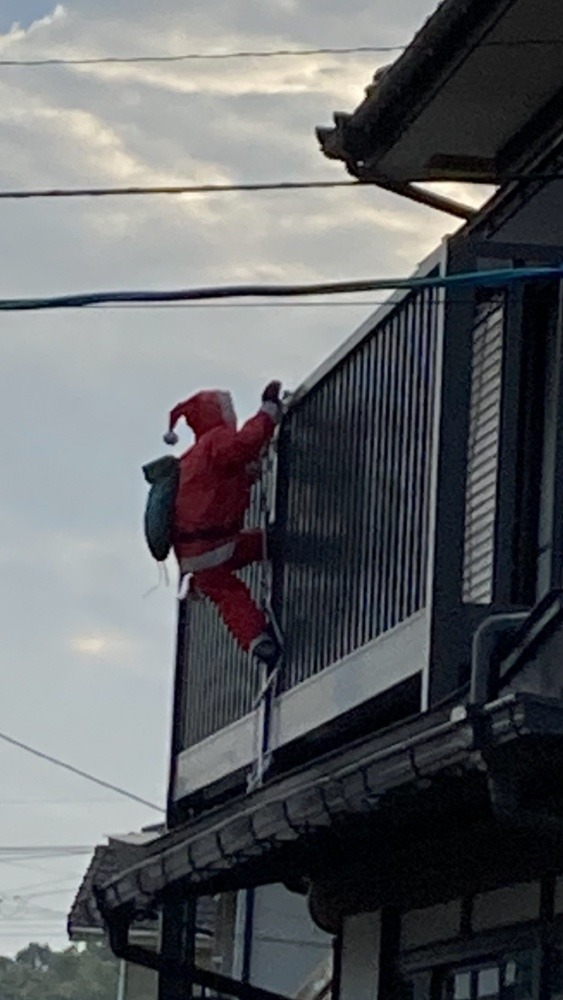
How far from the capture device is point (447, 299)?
11.5m

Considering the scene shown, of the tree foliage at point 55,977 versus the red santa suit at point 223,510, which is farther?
the tree foliage at point 55,977

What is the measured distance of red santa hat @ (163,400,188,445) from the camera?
14297mm

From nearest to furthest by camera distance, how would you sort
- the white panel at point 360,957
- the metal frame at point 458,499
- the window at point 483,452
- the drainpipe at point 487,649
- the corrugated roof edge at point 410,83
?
the drainpipe at point 487,649 → the metal frame at point 458,499 → the window at point 483,452 → the corrugated roof edge at point 410,83 → the white panel at point 360,957

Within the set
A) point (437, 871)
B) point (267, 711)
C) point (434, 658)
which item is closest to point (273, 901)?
point (267, 711)

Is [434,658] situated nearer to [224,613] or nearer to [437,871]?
[437,871]

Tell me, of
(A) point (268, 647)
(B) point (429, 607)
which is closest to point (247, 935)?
(A) point (268, 647)

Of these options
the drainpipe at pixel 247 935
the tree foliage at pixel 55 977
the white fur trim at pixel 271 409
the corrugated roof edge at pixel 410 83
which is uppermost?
the tree foliage at pixel 55 977

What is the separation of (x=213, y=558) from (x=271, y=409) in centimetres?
85

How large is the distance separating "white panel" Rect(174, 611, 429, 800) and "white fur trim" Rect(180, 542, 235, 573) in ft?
2.74

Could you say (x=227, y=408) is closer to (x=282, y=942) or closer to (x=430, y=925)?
(x=430, y=925)

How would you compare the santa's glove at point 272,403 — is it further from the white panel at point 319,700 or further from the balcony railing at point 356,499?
the white panel at point 319,700

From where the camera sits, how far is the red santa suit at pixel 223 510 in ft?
45.8

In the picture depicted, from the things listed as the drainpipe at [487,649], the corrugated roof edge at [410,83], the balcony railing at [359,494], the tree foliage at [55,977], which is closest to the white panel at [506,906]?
the balcony railing at [359,494]

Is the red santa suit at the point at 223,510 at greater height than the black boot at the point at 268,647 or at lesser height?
greater
